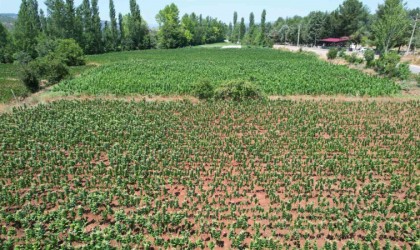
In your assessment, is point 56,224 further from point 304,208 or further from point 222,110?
point 222,110

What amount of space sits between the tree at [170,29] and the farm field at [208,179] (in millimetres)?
68981

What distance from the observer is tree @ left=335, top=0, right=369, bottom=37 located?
234 feet

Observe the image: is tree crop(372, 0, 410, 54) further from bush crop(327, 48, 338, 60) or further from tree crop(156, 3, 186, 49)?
tree crop(156, 3, 186, 49)

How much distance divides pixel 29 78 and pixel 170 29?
62522 mm

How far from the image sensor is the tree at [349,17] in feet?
234

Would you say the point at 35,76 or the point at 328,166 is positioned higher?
the point at 35,76

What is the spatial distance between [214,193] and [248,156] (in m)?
2.92

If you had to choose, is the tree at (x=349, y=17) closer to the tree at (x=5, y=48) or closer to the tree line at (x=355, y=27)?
the tree line at (x=355, y=27)

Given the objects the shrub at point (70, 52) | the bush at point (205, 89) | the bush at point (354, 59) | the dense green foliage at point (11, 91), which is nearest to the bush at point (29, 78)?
the dense green foliage at point (11, 91)

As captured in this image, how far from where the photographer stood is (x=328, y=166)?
432 inches

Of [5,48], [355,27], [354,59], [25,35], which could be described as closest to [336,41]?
[355,27]

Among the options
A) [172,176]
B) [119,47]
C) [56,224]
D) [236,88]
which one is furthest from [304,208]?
[119,47]

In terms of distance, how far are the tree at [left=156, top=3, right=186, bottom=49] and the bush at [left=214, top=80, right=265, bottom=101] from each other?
66093mm

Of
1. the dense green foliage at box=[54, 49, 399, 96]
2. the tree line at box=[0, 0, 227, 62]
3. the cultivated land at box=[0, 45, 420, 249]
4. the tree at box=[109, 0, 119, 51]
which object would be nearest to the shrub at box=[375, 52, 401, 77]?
the dense green foliage at box=[54, 49, 399, 96]
